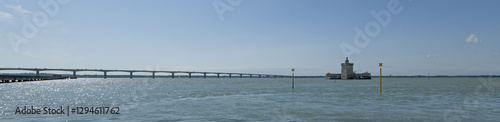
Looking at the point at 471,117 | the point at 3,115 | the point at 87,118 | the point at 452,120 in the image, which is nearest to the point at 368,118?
the point at 452,120

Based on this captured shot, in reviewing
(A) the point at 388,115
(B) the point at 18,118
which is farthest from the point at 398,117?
(B) the point at 18,118

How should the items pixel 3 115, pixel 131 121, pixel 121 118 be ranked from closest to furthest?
pixel 131 121 → pixel 121 118 → pixel 3 115

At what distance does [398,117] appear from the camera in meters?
23.3

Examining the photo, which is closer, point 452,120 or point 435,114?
point 452,120

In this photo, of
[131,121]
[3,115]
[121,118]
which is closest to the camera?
[131,121]

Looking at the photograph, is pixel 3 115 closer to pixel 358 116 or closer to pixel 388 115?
pixel 358 116

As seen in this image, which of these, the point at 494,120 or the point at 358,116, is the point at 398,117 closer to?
the point at 358,116

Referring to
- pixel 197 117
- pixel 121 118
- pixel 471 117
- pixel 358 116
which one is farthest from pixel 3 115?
pixel 471 117

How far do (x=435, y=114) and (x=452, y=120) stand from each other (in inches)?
120

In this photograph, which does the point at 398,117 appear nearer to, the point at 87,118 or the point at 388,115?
the point at 388,115

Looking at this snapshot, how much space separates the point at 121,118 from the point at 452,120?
20.0m

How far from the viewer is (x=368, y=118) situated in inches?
905

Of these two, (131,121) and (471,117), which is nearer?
Result: (131,121)

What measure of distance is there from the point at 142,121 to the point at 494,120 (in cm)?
2045
